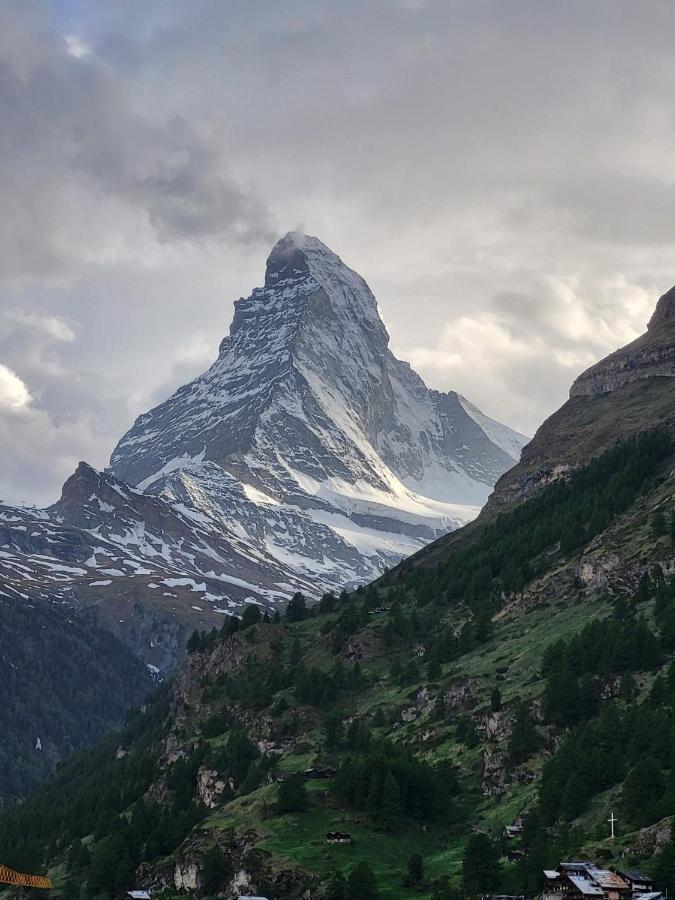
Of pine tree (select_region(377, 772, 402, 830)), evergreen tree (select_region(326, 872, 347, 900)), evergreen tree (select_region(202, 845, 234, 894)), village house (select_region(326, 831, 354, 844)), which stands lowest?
evergreen tree (select_region(326, 872, 347, 900))

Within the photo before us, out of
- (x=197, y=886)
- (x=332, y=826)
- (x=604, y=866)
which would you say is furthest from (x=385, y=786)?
(x=604, y=866)

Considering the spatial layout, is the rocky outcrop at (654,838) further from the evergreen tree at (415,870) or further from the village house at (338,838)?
the village house at (338,838)

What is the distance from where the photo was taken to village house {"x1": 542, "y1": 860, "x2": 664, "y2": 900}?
14125 cm

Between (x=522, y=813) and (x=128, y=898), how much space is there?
55.3 meters

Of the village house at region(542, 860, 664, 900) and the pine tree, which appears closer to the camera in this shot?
the village house at region(542, 860, 664, 900)

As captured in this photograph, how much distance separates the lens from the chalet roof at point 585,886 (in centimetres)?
14075

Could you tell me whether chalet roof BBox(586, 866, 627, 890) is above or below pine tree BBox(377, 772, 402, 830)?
below

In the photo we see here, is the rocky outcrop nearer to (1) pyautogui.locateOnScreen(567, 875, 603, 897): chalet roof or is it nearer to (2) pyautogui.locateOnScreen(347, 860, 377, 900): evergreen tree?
(1) pyautogui.locateOnScreen(567, 875, 603, 897): chalet roof

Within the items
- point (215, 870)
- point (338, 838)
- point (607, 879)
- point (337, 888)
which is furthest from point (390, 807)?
point (607, 879)

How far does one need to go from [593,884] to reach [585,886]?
85cm

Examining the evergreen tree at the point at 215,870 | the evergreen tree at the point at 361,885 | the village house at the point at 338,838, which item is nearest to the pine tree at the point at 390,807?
the village house at the point at 338,838

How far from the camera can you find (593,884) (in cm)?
14275

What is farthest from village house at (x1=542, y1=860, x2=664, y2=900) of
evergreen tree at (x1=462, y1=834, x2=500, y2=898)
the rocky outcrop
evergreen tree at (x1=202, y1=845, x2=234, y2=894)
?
evergreen tree at (x1=202, y1=845, x2=234, y2=894)

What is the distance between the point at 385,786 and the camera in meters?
200
